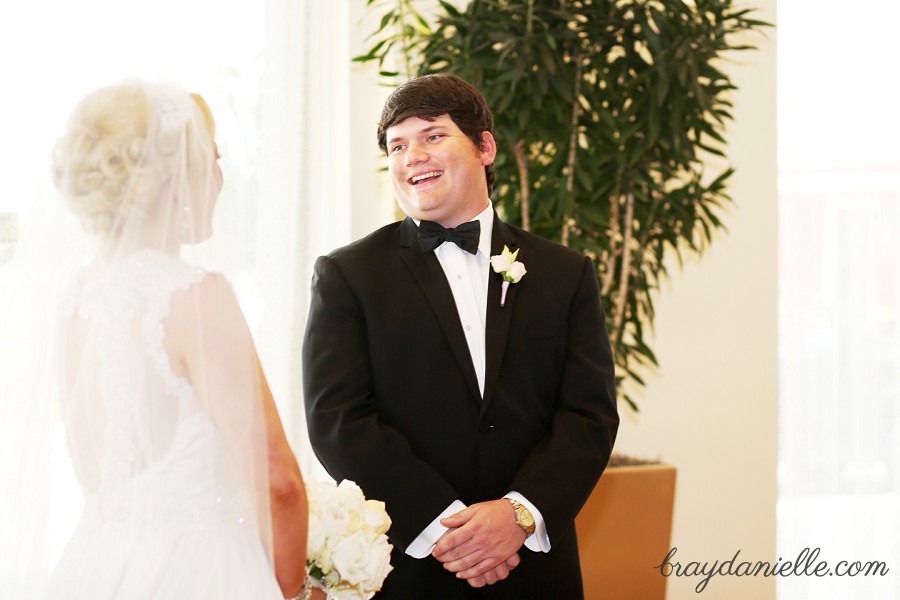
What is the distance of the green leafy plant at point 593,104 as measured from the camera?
3301mm

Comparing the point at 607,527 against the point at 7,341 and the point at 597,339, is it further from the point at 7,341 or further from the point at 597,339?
the point at 7,341

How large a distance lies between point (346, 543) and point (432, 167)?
902 mm

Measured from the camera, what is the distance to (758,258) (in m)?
4.53

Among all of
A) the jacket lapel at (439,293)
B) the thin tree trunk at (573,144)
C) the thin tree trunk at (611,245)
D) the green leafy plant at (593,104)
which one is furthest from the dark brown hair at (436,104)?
the thin tree trunk at (611,245)

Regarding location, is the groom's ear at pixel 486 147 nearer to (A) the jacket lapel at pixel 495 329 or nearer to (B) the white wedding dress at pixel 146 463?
(A) the jacket lapel at pixel 495 329

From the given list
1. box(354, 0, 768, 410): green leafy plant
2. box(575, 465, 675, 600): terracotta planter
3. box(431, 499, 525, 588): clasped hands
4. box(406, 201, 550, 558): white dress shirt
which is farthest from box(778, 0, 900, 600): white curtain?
box(431, 499, 525, 588): clasped hands

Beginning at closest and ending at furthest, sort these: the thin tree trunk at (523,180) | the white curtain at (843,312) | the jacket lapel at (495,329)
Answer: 1. the jacket lapel at (495,329)
2. the thin tree trunk at (523,180)
3. the white curtain at (843,312)

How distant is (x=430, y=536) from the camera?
197cm

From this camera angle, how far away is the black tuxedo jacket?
200cm

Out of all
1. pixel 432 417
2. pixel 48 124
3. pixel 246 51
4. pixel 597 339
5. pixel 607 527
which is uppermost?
pixel 246 51

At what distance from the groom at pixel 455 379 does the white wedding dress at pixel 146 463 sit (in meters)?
0.51

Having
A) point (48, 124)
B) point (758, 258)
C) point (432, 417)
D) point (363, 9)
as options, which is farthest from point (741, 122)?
point (48, 124)

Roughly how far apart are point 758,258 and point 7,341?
12.2ft

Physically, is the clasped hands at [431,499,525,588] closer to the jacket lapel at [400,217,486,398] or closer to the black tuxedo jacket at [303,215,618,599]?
the black tuxedo jacket at [303,215,618,599]
